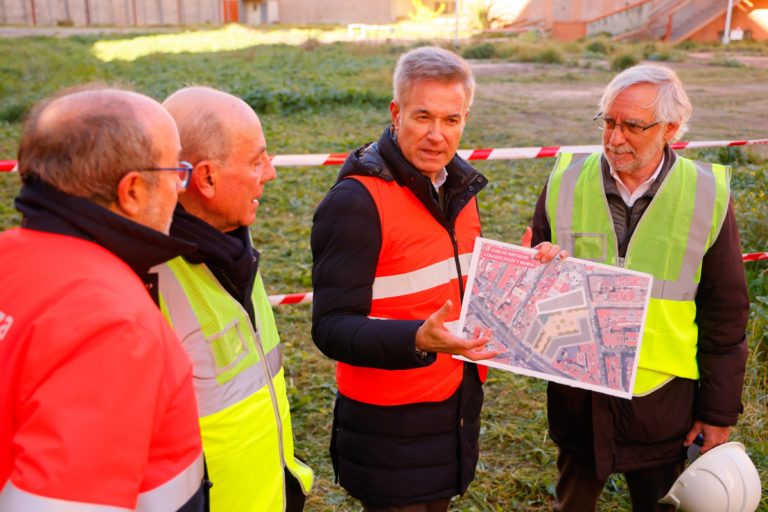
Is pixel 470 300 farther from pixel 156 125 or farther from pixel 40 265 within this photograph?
pixel 40 265

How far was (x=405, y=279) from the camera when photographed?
8.30ft

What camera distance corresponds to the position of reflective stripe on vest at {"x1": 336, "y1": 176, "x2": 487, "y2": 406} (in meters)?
2.50

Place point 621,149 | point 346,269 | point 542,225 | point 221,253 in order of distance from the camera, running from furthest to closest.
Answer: point 542,225, point 621,149, point 346,269, point 221,253

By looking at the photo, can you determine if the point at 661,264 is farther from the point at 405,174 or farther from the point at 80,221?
the point at 80,221

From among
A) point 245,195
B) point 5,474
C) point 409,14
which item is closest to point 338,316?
point 245,195

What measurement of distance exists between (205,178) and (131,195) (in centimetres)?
54

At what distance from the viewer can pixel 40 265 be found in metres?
1.45

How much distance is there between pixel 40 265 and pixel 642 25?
45.8 meters

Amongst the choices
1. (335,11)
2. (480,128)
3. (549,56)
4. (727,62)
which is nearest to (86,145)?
(480,128)

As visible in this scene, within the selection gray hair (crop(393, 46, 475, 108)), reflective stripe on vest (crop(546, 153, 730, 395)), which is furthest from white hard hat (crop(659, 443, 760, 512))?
gray hair (crop(393, 46, 475, 108))

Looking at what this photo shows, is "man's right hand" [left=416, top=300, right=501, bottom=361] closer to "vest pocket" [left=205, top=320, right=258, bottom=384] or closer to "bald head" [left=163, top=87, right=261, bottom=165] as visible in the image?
"vest pocket" [left=205, top=320, right=258, bottom=384]

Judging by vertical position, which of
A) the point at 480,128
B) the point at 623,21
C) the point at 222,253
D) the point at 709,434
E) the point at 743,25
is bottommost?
the point at 480,128

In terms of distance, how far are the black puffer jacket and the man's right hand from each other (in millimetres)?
44

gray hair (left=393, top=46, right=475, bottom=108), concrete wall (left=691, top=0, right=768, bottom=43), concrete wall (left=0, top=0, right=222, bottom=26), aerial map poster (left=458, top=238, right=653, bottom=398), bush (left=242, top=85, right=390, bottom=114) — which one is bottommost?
bush (left=242, top=85, right=390, bottom=114)
